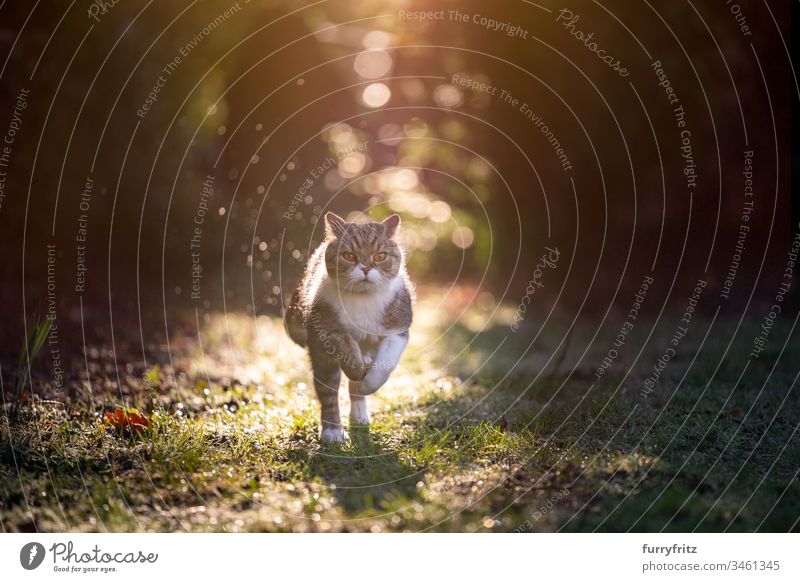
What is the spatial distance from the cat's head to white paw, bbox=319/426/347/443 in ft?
3.71

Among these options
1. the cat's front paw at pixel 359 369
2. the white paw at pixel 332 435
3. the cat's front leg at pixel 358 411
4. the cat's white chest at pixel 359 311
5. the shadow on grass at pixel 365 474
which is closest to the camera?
the shadow on grass at pixel 365 474

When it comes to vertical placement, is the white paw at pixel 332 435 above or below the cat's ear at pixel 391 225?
below

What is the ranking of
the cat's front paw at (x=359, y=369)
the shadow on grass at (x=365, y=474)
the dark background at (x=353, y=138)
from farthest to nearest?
the dark background at (x=353, y=138) < the cat's front paw at (x=359, y=369) < the shadow on grass at (x=365, y=474)

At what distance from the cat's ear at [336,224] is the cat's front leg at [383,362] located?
0.89 metres

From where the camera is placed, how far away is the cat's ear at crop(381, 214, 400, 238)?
5656 mm

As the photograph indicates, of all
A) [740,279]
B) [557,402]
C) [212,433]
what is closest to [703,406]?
[557,402]

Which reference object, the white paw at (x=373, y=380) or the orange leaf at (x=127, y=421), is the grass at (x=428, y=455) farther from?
the white paw at (x=373, y=380)

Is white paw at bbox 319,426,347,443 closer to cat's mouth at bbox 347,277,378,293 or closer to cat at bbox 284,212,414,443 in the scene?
cat at bbox 284,212,414,443

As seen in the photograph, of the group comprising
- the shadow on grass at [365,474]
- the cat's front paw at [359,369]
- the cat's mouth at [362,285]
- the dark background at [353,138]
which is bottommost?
the shadow on grass at [365,474]

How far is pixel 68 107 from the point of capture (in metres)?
9.56

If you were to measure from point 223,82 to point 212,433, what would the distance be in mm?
7004

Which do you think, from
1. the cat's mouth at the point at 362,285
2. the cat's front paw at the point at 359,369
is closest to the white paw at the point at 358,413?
the cat's front paw at the point at 359,369

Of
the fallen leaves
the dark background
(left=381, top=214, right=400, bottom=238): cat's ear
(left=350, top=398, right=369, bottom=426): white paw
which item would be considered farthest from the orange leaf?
the dark background

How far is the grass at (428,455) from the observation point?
5.01 metres
